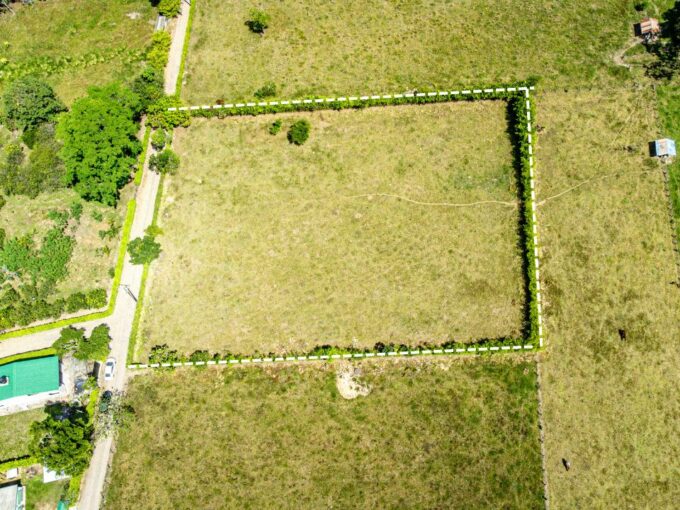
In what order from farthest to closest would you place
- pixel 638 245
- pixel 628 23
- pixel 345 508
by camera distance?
pixel 628 23
pixel 638 245
pixel 345 508

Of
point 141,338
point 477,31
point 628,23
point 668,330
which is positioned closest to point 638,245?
point 668,330

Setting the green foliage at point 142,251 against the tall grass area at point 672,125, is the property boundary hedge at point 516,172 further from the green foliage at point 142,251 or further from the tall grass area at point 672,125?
the tall grass area at point 672,125

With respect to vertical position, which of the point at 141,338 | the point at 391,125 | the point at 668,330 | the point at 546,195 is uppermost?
the point at 391,125

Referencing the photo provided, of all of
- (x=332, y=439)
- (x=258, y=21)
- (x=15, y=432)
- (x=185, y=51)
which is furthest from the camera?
(x=185, y=51)

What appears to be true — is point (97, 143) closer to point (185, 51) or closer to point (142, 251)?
point (142, 251)

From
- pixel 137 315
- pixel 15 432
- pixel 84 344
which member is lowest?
pixel 15 432

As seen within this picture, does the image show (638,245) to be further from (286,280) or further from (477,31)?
(286,280)

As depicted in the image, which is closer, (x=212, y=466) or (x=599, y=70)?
(x=212, y=466)

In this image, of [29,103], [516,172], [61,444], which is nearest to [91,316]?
[61,444]
